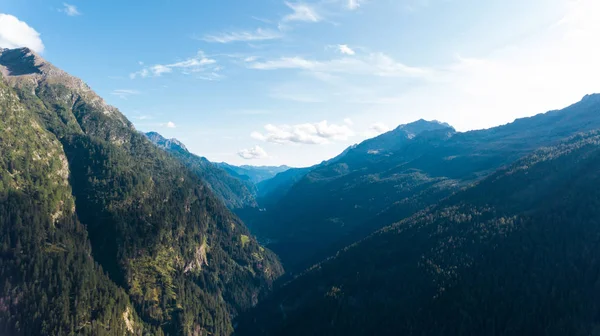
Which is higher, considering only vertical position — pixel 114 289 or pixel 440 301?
Result: pixel 114 289

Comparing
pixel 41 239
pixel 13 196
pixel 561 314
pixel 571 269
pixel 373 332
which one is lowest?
pixel 373 332

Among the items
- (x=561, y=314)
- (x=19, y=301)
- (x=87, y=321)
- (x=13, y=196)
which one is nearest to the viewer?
(x=561, y=314)

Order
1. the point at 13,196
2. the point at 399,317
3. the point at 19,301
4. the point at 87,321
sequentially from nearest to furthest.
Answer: the point at 19,301 → the point at 87,321 → the point at 399,317 → the point at 13,196

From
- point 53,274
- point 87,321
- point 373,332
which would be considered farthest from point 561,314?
point 53,274

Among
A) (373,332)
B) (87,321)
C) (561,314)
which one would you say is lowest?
(373,332)

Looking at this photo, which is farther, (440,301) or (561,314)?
(440,301)

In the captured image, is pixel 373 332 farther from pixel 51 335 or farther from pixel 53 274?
pixel 53 274

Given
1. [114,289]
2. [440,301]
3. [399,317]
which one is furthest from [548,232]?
[114,289]

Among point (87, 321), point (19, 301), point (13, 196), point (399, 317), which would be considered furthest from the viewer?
point (13, 196)

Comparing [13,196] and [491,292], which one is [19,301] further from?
[491,292]
